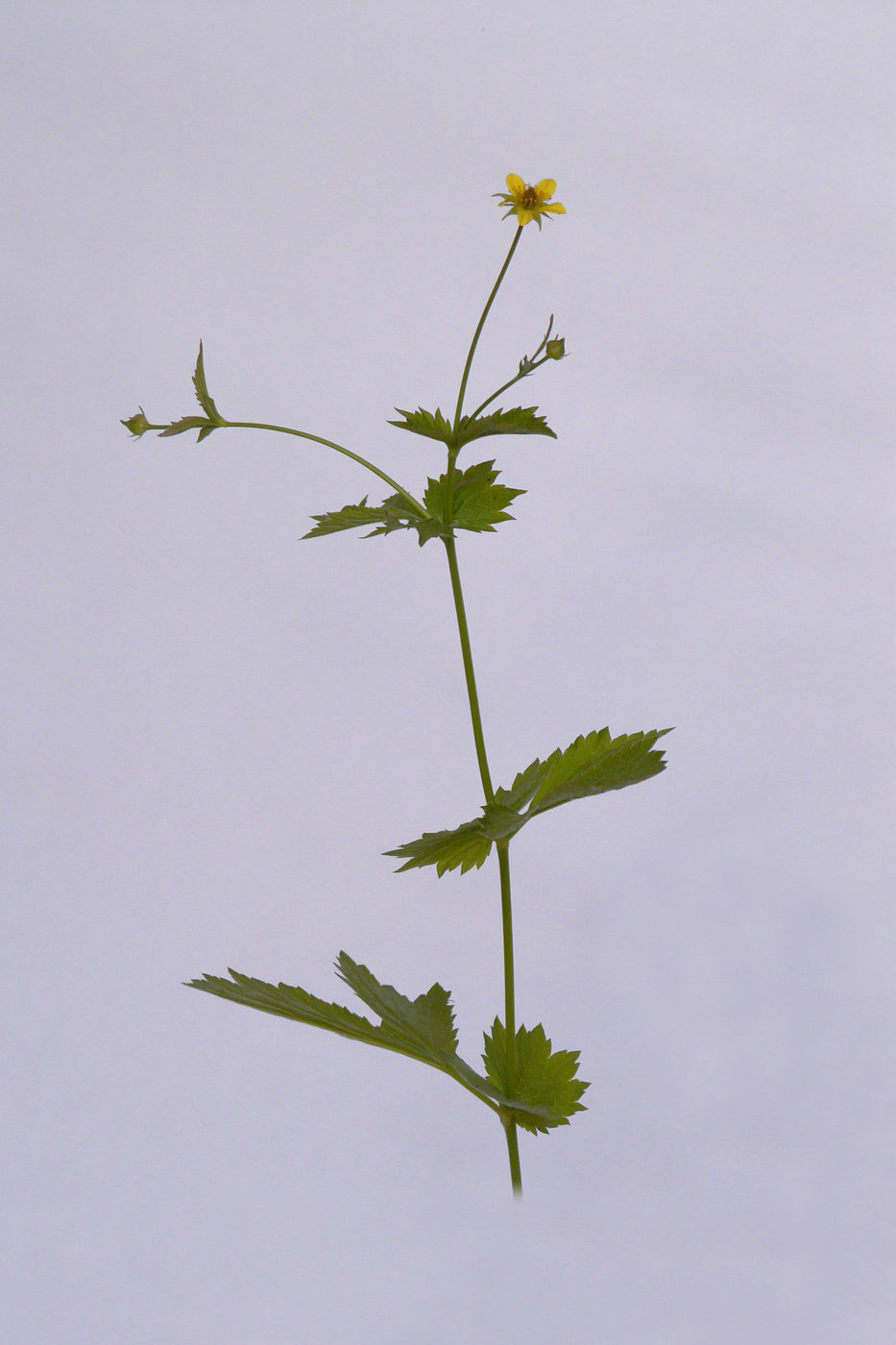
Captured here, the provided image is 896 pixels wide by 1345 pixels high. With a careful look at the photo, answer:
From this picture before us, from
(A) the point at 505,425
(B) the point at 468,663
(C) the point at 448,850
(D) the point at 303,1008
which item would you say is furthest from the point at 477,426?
(D) the point at 303,1008

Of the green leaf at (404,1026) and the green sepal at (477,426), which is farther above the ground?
the green sepal at (477,426)

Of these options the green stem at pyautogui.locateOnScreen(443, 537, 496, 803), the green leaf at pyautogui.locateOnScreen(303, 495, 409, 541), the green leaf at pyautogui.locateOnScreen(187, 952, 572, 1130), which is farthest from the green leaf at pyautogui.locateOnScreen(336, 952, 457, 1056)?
the green leaf at pyautogui.locateOnScreen(303, 495, 409, 541)

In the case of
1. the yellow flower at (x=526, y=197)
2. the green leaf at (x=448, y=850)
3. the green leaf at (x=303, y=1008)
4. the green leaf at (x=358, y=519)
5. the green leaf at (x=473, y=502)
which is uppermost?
the yellow flower at (x=526, y=197)

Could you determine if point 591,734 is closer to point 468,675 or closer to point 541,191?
point 468,675

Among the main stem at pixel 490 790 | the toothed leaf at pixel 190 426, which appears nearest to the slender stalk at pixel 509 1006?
the main stem at pixel 490 790

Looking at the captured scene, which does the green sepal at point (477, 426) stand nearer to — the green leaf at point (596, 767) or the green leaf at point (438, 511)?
the green leaf at point (438, 511)

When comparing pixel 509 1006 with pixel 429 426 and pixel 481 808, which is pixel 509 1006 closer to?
pixel 481 808

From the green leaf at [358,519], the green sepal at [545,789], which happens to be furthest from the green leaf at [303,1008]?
the green leaf at [358,519]
